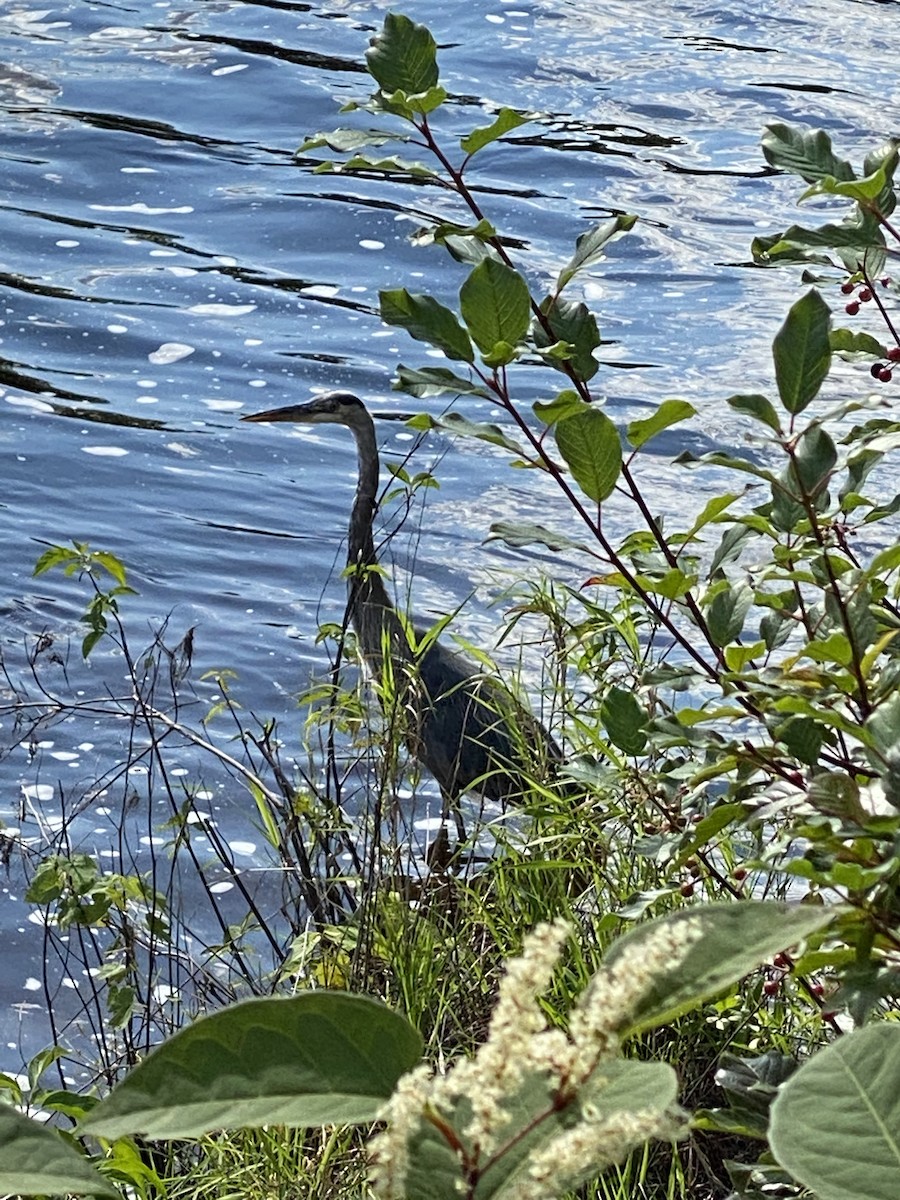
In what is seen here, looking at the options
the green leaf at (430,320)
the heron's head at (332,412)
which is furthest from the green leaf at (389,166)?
the heron's head at (332,412)

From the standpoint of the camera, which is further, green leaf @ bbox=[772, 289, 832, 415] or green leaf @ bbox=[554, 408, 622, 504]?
green leaf @ bbox=[554, 408, 622, 504]

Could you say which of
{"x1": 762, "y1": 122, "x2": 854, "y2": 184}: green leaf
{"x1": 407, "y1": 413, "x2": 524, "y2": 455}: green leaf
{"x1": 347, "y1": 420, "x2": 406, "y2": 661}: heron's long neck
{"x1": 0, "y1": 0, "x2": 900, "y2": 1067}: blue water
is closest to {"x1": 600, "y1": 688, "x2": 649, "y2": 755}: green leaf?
{"x1": 407, "y1": 413, "x2": 524, "y2": 455}: green leaf

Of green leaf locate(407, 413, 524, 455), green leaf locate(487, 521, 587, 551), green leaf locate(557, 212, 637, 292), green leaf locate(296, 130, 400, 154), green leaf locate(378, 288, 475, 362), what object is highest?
green leaf locate(296, 130, 400, 154)

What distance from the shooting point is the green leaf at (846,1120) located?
2.34 ft

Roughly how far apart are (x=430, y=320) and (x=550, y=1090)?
3.54 ft

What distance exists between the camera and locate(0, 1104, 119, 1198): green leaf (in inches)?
27.2

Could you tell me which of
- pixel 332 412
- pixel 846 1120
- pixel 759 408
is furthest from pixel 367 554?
pixel 846 1120

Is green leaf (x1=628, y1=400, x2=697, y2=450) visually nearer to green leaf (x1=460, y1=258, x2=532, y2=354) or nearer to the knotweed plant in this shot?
green leaf (x1=460, y1=258, x2=532, y2=354)

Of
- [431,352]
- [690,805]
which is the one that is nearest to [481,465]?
[431,352]

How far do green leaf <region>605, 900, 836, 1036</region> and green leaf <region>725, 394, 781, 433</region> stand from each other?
807 millimetres

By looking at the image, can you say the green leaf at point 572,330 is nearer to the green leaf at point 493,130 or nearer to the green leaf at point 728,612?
the green leaf at point 493,130

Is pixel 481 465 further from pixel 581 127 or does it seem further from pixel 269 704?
pixel 581 127

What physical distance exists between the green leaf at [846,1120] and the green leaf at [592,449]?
0.89 meters

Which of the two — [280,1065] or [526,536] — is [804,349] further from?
[280,1065]
